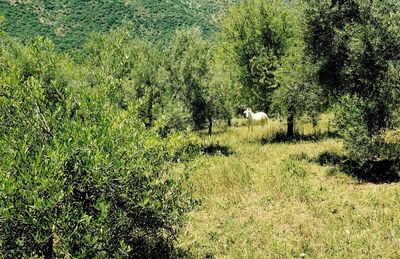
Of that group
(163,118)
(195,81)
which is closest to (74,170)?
(163,118)

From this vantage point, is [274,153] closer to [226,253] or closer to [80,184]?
[226,253]

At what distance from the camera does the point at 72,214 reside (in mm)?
6883

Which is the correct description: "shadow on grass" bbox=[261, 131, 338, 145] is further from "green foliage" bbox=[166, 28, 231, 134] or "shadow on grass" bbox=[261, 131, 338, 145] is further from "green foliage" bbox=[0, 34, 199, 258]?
"green foliage" bbox=[0, 34, 199, 258]

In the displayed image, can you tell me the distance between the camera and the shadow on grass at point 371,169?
1609 centimetres

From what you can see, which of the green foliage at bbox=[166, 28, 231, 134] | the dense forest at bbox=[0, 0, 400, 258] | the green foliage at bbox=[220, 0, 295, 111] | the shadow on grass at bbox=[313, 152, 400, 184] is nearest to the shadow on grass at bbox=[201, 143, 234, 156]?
the dense forest at bbox=[0, 0, 400, 258]

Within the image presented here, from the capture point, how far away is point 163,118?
881 cm

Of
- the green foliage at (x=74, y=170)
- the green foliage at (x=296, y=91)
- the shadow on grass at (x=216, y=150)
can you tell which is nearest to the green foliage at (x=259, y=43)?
the green foliage at (x=296, y=91)

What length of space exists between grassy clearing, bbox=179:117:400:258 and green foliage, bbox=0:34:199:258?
1348mm

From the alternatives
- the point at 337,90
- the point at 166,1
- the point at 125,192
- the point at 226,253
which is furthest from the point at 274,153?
the point at 166,1

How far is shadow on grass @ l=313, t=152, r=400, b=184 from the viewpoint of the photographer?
52.8 ft

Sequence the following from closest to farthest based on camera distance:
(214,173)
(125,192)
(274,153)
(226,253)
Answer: (125,192)
(226,253)
(214,173)
(274,153)

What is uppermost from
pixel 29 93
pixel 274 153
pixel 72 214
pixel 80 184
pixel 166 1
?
pixel 166 1

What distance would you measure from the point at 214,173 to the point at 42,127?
38.5ft

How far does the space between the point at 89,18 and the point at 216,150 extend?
86.1 m
